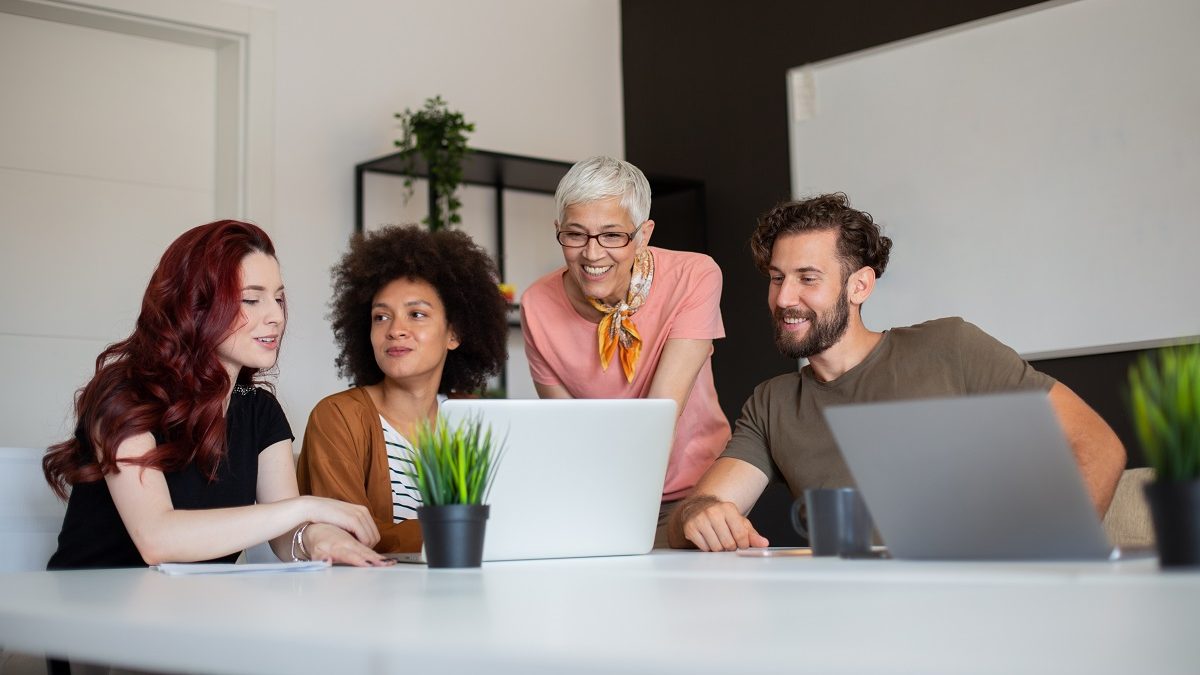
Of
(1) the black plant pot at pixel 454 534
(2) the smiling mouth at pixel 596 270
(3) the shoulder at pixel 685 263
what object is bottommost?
(1) the black plant pot at pixel 454 534

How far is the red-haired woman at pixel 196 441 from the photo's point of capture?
1.87m

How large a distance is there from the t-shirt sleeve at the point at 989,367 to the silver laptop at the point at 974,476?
3.65ft

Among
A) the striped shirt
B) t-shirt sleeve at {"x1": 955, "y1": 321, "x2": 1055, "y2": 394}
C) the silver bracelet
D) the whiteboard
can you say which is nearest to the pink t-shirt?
the striped shirt

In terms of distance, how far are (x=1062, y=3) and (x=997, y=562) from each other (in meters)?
3.20

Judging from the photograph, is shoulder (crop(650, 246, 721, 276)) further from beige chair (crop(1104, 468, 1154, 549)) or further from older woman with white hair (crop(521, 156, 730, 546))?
beige chair (crop(1104, 468, 1154, 549))

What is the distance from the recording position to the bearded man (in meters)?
2.40

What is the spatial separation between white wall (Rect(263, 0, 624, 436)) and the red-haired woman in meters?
2.19

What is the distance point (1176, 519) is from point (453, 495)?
2.82ft

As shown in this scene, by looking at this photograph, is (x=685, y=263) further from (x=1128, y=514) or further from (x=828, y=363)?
(x=1128, y=514)

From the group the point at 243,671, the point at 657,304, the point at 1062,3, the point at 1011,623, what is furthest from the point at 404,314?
the point at 1062,3

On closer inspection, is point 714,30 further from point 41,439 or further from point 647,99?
point 41,439

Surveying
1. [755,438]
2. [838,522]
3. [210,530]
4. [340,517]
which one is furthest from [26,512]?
[838,522]

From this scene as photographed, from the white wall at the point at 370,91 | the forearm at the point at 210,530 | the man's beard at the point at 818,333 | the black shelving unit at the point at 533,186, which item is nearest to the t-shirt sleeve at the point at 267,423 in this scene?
the forearm at the point at 210,530

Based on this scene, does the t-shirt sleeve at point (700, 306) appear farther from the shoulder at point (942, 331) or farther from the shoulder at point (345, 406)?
the shoulder at point (345, 406)
